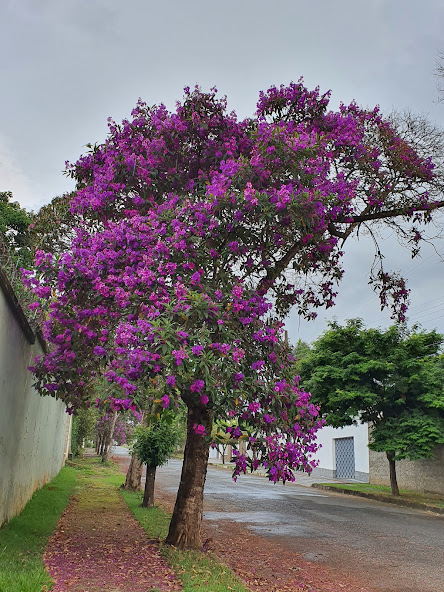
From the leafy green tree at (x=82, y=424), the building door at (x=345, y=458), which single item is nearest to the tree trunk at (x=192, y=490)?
the building door at (x=345, y=458)

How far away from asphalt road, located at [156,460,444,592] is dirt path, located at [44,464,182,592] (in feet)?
7.87

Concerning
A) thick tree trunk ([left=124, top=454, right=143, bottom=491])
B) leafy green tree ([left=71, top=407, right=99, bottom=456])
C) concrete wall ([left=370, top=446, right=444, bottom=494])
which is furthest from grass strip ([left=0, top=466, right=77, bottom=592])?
leafy green tree ([left=71, top=407, right=99, bottom=456])

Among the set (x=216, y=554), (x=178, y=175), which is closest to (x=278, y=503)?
(x=216, y=554)

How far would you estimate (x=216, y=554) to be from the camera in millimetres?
7488

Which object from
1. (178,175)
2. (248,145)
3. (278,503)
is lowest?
(278,503)

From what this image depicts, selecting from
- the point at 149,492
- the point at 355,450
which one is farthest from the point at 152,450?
the point at 355,450

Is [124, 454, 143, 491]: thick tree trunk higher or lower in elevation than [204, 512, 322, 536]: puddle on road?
higher

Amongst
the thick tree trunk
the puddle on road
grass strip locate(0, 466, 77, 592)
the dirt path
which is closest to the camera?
grass strip locate(0, 466, 77, 592)

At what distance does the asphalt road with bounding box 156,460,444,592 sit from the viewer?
710 cm

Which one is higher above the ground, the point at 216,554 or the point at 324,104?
the point at 324,104

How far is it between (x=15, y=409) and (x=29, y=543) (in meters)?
2.04

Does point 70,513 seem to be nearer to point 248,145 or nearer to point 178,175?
point 178,175

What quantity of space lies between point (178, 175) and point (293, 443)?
437cm

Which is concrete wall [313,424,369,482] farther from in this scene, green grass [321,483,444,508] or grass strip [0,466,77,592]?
grass strip [0,466,77,592]
